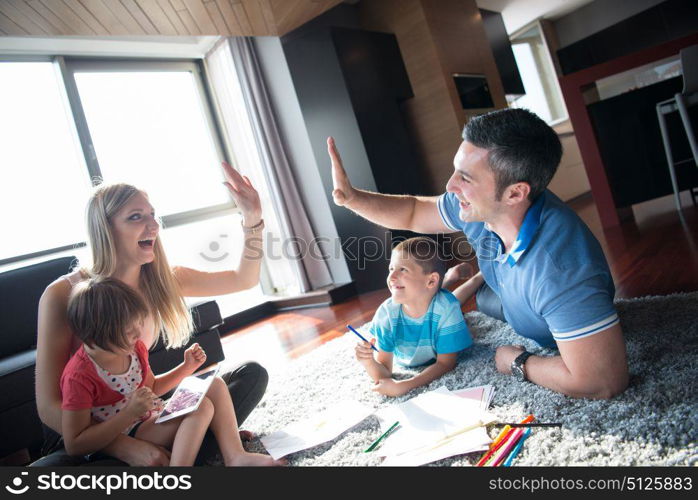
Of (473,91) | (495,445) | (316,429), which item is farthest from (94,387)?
(473,91)

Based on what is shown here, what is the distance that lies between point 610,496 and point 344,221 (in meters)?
3.20

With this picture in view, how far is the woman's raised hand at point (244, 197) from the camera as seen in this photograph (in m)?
1.49

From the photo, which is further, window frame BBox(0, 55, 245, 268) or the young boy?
window frame BBox(0, 55, 245, 268)

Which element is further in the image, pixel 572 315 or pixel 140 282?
pixel 140 282

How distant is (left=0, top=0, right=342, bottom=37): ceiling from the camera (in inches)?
82.5

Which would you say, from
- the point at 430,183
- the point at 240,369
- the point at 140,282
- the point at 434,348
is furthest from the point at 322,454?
the point at 430,183

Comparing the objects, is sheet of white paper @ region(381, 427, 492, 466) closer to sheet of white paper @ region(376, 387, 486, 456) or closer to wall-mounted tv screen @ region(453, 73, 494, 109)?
sheet of white paper @ region(376, 387, 486, 456)

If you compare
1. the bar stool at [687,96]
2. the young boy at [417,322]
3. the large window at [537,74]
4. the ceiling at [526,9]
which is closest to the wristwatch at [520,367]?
the young boy at [417,322]

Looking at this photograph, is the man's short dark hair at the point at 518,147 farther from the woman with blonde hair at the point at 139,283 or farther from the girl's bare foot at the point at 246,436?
the girl's bare foot at the point at 246,436

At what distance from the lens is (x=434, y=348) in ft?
5.33

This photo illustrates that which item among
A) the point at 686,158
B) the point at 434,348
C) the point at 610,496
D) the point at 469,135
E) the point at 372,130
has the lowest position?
the point at 610,496

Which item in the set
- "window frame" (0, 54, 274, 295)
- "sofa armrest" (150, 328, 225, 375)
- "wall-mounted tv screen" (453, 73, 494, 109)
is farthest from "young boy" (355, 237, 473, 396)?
"wall-mounted tv screen" (453, 73, 494, 109)

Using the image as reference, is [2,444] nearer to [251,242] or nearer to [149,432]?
[149,432]

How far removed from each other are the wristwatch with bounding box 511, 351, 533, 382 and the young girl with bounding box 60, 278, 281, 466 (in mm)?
659
